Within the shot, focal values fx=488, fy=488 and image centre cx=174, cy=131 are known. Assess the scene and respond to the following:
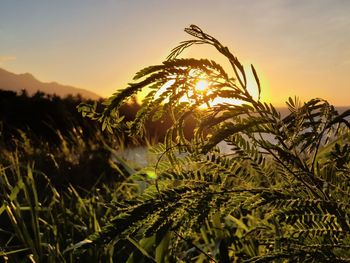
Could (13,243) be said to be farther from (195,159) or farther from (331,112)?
(331,112)

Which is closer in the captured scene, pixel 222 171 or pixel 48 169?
pixel 222 171

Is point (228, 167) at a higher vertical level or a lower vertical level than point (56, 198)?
higher

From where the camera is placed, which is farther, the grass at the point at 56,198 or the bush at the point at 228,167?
the grass at the point at 56,198

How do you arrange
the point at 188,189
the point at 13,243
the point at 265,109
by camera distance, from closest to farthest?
the point at 265,109
the point at 188,189
the point at 13,243

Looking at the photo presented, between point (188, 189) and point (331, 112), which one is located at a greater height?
point (331, 112)

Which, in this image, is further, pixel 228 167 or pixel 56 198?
pixel 56 198

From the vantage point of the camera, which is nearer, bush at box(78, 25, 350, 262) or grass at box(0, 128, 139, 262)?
bush at box(78, 25, 350, 262)

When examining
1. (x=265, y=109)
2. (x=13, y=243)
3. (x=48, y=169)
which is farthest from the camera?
(x=48, y=169)

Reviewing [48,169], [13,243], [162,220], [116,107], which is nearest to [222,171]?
[162,220]

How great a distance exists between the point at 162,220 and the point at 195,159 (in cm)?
20

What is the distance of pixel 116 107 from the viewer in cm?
119

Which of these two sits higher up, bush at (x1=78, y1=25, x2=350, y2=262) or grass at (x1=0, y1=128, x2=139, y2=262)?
bush at (x1=78, y1=25, x2=350, y2=262)

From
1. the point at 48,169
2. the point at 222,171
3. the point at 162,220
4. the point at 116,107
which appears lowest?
the point at 48,169

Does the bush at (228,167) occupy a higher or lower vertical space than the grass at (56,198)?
higher
